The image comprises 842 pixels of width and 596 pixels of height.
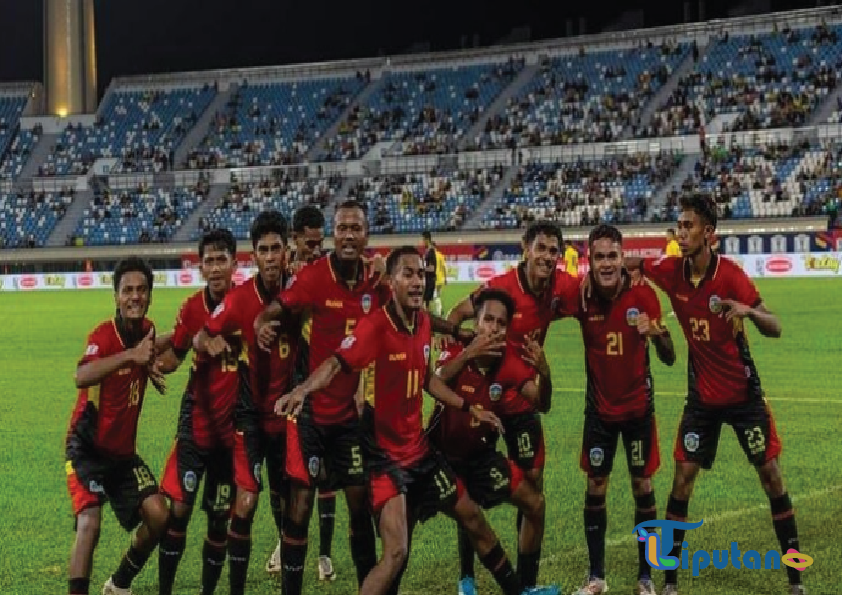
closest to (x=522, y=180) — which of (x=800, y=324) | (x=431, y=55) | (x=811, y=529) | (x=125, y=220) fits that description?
(x=431, y=55)

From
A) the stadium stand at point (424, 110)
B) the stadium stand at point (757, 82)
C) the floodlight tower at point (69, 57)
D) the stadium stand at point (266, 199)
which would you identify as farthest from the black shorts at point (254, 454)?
the floodlight tower at point (69, 57)

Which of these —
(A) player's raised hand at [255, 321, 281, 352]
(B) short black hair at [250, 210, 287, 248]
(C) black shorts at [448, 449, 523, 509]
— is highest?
(B) short black hair at [250, 210, 287, 248]

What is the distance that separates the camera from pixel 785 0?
65625 mm

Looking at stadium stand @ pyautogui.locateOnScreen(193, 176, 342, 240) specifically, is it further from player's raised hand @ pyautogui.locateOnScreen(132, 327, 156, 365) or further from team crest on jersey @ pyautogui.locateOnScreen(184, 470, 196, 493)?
player's raised hand @ pyautogui.locateOnScreen(132, 327, 156, 365)

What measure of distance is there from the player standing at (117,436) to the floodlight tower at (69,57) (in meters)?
64.3

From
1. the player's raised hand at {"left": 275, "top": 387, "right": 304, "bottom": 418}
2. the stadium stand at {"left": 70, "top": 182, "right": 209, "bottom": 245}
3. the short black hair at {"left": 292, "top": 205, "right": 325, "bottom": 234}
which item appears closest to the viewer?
the player's raised hand at {"left": 275, "top": 387, "right": 304, "bottom": 418}

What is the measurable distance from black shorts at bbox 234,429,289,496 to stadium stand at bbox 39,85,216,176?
191 feet

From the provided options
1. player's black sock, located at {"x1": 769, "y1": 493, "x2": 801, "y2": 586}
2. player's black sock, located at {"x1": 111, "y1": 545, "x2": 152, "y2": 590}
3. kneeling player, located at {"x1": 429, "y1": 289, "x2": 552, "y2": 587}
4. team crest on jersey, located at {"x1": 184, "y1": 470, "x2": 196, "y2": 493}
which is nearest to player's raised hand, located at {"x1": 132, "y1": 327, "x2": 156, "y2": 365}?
team crest on jersey, located at {"x1": 184, "y1": 470, "x2": 196, "y2": 493}

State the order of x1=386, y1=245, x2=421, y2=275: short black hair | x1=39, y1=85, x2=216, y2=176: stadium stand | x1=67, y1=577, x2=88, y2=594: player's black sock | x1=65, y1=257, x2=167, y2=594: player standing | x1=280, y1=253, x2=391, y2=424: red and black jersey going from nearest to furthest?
x1=386, y1=245, x2=421, y2=275: short black hair, x1=67, y1=577, x2=88, y2=594: player's black sock, x1=65, y1=257, x2=167, y2=594: player standing, x1=280, y1=253, x2=391, y2=424: red and black jersey, x1=39, y1=85, x2=216, y2=176: stadium stand

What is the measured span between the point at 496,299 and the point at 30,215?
59.6m

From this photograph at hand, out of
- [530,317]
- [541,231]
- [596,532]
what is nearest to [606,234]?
[541,231]

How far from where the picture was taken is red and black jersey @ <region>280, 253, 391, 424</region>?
718cm

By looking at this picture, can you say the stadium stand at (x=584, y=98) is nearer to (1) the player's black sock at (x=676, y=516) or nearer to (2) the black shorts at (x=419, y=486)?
(1) the player's black sock at (x=676, y=516)

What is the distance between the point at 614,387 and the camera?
24.9 feet
